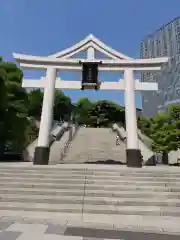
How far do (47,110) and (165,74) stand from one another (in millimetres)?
35398

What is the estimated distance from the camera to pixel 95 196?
765 cm

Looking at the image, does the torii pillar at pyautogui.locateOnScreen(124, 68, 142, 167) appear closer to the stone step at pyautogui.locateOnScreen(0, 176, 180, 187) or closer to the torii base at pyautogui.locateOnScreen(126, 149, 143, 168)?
the torii base at pyautogui.locateOnScreen(126, 149, 143, 168)

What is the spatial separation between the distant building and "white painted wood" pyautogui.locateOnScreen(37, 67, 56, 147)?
81.7 ft

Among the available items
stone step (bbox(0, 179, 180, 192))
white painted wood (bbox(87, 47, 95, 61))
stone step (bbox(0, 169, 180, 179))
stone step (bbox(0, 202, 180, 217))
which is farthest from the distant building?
stone step (bbox(0, 202, 180, 217))

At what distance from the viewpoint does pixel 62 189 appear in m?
8.05

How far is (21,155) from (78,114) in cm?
3154

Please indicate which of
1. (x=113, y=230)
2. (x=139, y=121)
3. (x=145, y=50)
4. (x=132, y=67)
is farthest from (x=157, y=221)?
(x=145, y=50)

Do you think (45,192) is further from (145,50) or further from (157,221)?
(145,50)

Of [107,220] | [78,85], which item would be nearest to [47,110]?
[78,85]

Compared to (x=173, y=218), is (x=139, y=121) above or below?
above

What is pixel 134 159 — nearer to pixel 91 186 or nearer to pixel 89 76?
pixel 91 186

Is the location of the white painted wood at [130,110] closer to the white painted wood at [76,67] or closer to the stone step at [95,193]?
the white painted wood at [76,67]

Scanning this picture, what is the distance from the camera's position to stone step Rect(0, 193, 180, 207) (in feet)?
23.6

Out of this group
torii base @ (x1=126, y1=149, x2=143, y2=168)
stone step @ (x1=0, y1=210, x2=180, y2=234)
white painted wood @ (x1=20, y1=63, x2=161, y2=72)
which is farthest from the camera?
white painted wood @ (x1=20, y1=63, x2=161, y2=72)
